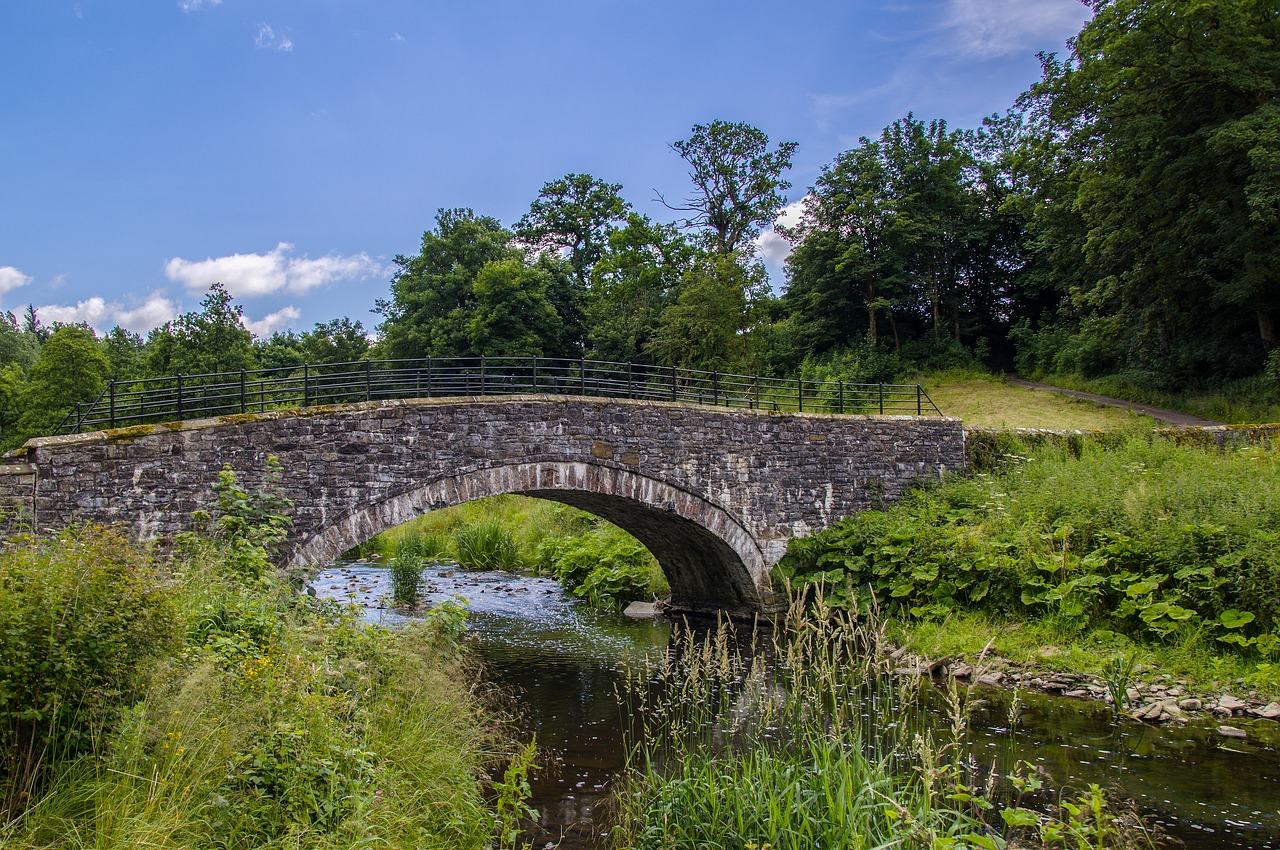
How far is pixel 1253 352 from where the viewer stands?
2116cm

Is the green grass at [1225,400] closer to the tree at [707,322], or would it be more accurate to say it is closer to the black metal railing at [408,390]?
the black metal railing at [408,390]

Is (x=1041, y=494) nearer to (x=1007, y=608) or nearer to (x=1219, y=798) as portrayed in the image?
(x=1007, y=608)

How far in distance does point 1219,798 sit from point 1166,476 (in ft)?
25.8

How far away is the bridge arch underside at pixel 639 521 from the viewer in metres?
11.5

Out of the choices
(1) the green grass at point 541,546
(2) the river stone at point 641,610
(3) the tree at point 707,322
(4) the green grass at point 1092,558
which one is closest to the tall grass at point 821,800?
(4) the green grass at point 1092,558

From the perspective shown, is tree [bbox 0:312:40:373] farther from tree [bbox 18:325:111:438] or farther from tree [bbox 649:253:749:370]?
tree [bbox 649:253:749:370]

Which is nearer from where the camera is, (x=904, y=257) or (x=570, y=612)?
(x=570, y=612)

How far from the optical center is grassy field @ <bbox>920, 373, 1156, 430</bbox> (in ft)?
73.0

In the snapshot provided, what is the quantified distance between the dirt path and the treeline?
89 centimetres

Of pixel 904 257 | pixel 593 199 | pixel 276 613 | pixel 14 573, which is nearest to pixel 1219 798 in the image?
pixel 276 613

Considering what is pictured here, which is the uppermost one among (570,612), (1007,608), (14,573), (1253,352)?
(1253,352)

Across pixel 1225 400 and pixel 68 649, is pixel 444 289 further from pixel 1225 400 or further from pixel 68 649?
pixel 68 649

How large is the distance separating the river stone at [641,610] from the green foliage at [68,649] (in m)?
13.7

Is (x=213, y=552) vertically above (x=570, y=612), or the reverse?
(x=213, y=552)
